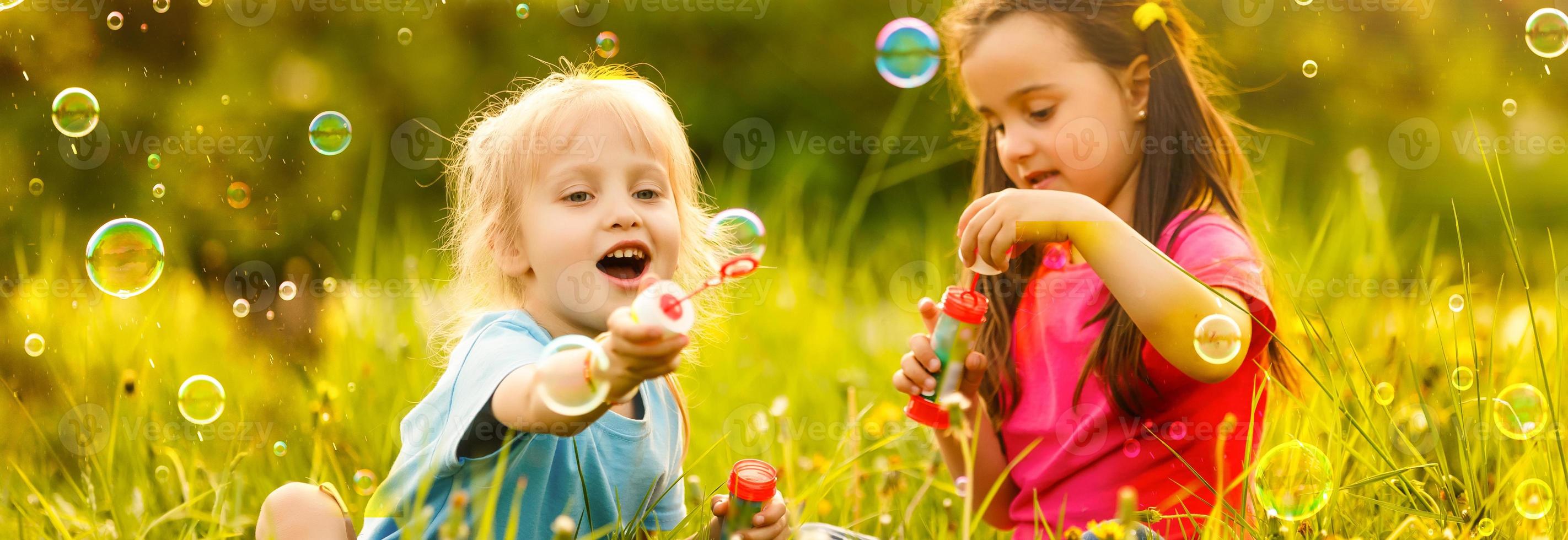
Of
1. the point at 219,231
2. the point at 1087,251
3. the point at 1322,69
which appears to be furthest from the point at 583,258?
the point at 1322,69

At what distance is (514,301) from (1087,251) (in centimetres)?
78

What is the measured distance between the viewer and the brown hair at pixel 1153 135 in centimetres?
183

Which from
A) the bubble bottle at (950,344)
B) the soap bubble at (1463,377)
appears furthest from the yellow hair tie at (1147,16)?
the soap bubble at (1463,377)

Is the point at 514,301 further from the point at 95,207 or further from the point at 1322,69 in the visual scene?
the point at 1322,69

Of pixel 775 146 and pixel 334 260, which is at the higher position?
pixel 775 146

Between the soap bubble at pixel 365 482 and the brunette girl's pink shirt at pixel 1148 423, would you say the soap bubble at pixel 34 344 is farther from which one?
the brunette girl's pink shirt at pixel 1148 423

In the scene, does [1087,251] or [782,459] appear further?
[782,459]

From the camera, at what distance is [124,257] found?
2.19 m

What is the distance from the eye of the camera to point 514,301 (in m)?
1.75

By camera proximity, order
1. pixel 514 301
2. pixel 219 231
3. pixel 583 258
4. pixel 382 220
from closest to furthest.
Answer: pixel 583 258 → pixel 514 301 → pixel 219 231 → pixel 382 220

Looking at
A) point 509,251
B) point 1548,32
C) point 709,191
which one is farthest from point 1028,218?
point 709,191

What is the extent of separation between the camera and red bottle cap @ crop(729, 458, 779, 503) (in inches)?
60.1

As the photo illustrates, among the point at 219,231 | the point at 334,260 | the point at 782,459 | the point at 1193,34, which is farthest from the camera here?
the point at 334,260

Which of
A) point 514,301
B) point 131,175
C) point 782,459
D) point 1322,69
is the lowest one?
point 782,459
